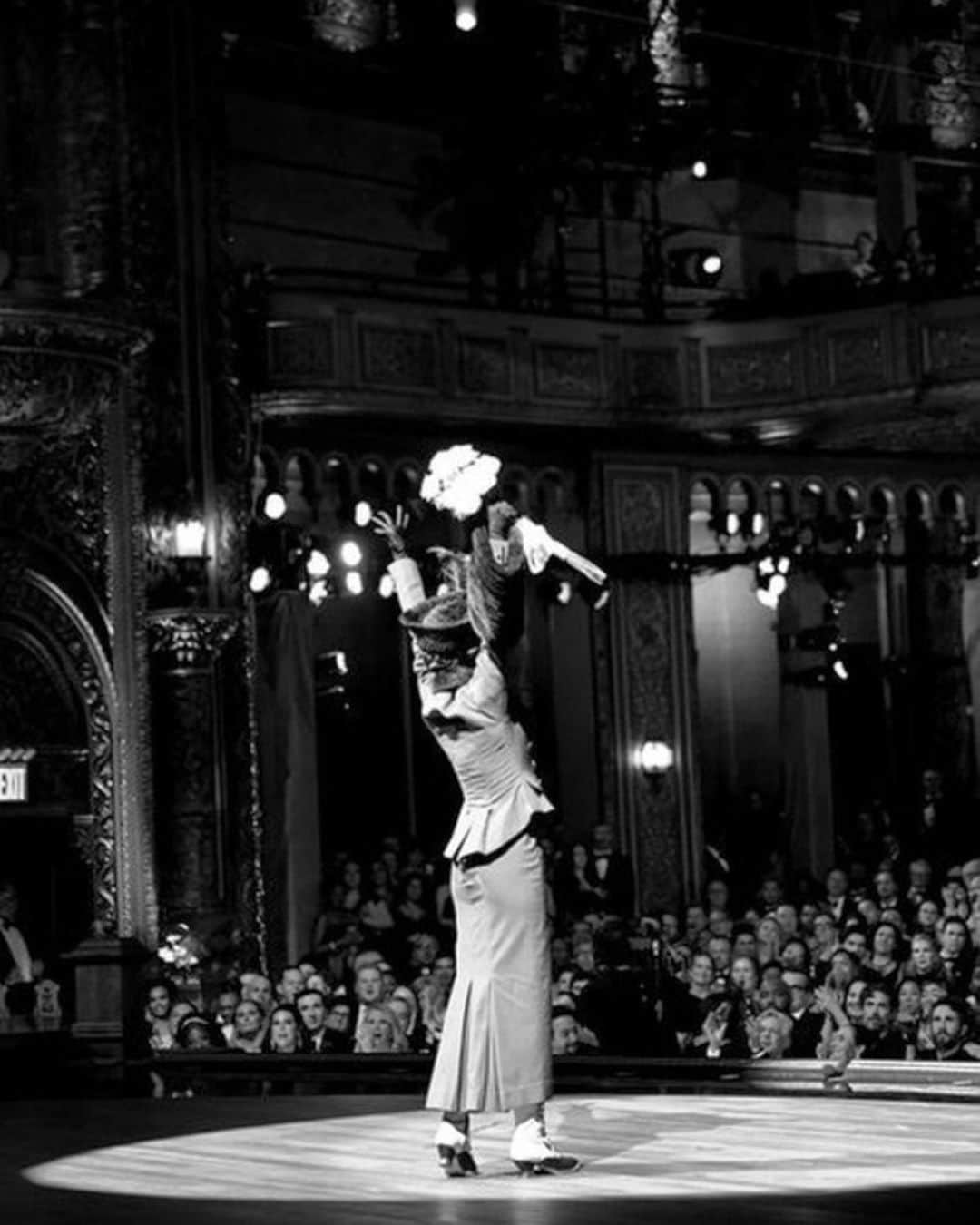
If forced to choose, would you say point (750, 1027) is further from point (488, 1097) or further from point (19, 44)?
point (19, 44)

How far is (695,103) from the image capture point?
24.2 metres

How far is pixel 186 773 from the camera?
1900 cm

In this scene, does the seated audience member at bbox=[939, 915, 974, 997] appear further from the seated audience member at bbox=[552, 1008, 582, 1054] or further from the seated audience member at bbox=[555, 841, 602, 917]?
the seated audience member at bbox=[555, 841, 602, 917]

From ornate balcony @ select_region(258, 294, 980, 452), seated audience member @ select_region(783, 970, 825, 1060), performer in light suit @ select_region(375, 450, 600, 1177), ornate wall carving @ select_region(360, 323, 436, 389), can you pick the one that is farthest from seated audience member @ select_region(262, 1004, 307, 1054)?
ornate wall carving @ select_region(360, 323, 436, 389)

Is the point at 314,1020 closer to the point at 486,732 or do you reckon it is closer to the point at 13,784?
the point at 13,784

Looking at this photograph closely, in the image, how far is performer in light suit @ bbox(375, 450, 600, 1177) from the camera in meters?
7.82

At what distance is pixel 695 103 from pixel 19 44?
7.15 meters

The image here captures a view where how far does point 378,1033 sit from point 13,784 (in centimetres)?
→ 653

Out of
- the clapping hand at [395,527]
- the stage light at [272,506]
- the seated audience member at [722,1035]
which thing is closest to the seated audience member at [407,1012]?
the seated audience member at [722,1035]

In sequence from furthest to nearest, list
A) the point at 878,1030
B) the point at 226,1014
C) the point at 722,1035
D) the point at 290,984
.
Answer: the point at 290,984
the point at 226,1014
the point at 722,1035
the point at 878,1030

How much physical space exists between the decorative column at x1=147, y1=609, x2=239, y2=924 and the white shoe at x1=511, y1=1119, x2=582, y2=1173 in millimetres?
11392

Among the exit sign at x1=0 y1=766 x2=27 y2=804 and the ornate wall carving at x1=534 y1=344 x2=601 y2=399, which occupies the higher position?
the ornate wall carving at x1=534 y1=344 x2=601 y2=399

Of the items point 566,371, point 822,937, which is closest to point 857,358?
point 566,371

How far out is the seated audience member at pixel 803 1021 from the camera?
1247 cm
